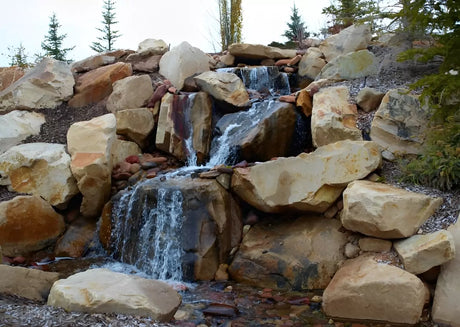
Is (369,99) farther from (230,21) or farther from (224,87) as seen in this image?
(230,21)

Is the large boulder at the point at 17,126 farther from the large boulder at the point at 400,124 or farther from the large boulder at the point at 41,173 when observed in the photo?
the large boulder at the point at 400,124

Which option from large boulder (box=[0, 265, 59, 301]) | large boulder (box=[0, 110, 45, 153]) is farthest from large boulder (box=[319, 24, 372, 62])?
large boulder (box=[0, 265, 59, 301])

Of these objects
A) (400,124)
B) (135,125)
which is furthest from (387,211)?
(135,125)

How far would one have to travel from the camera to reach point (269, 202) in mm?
5594

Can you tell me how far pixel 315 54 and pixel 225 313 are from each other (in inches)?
269

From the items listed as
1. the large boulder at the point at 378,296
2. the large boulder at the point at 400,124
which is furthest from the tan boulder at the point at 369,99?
the large boulder at the point at 378,296

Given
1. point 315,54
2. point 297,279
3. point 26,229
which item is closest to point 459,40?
point 297,279

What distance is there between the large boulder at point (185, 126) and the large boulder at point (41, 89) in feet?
8.94

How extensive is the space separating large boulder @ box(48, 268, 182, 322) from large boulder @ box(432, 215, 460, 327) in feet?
8.25

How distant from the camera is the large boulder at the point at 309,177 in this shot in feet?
17.9

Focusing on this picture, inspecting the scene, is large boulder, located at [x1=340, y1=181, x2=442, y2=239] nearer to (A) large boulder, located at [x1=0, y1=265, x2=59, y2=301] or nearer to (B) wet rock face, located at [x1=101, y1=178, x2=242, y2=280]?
(B) wet rock face, located at [x1=101, y1=178, x2=242, y2=280]

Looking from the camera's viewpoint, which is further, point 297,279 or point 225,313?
point 297,279

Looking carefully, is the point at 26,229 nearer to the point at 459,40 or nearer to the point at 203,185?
the point at 203,185

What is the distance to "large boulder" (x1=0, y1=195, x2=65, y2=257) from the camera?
20.6 feet
